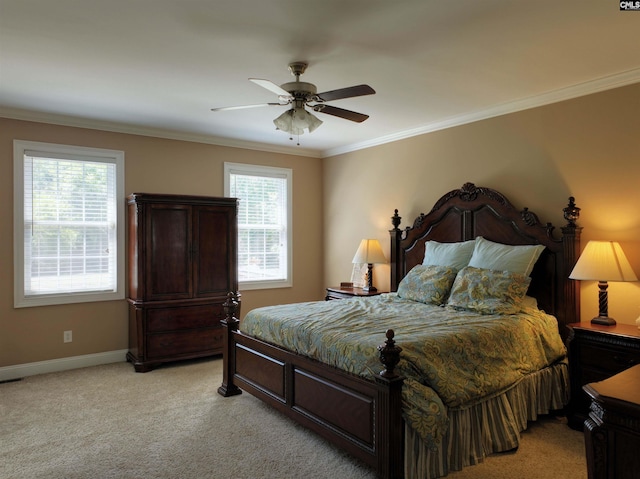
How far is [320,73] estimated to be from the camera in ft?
10.8

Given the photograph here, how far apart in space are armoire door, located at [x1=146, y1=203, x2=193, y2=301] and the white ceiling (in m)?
1.00

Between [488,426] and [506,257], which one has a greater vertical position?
[506,257]

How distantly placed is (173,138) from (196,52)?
7.93 ft

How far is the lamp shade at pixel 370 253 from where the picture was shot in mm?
5109

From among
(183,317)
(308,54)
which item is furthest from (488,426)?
(183,317)

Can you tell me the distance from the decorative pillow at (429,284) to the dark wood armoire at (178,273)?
6.77 ft

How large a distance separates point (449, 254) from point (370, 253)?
45.7 inches

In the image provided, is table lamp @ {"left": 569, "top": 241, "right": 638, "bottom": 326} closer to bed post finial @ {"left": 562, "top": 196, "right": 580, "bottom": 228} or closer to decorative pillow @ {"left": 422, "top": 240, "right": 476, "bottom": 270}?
bed post finial @ {"left": 562, "top": 196, "right": 580, "bottom": 228}

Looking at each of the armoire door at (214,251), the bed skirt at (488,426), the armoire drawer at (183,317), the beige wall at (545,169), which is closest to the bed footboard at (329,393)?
the bed skirt at (488,426)

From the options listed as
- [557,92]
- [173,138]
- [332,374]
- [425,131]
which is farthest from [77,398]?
[557,92]

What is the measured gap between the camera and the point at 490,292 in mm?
3420

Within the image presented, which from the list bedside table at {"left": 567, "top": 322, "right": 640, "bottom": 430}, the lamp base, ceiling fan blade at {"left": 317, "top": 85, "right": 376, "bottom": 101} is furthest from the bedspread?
ceiling fan blade at {"left": 317, "top": 85, "right": 376, "bottom": 101}

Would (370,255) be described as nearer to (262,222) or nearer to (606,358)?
(262,222)

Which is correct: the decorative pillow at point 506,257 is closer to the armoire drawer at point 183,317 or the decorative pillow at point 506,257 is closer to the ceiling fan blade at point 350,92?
the ceiling fan blade at point 350,92
